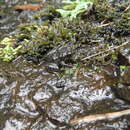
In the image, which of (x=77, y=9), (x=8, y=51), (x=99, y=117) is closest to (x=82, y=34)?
(x=77, y=9)

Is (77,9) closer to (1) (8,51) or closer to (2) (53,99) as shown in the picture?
(1) (8,51)

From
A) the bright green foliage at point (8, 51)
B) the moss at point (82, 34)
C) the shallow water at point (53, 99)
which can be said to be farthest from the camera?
the bright green foliage at point (8, 51)

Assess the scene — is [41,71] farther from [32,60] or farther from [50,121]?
[50,121]

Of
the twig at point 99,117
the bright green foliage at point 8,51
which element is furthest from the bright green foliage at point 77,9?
the twig at point 99,117

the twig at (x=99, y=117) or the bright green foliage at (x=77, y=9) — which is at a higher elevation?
the bright green foliage at (x=77, y=9)

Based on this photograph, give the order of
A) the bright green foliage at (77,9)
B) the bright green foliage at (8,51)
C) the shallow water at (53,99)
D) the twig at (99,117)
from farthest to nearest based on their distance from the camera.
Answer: the bright green foliage at (77,9), the bright green foliage at (8,51), the shallow water at (53,99), the twig at (99,117)

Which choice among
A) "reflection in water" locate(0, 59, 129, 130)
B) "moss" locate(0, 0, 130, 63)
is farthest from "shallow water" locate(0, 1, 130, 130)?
"moss" locate(0, 0, 130, 63)

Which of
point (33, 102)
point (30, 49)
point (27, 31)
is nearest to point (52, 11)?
point (27, 31)

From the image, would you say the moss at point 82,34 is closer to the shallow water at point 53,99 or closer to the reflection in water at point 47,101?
the shallow water at point 53,99
